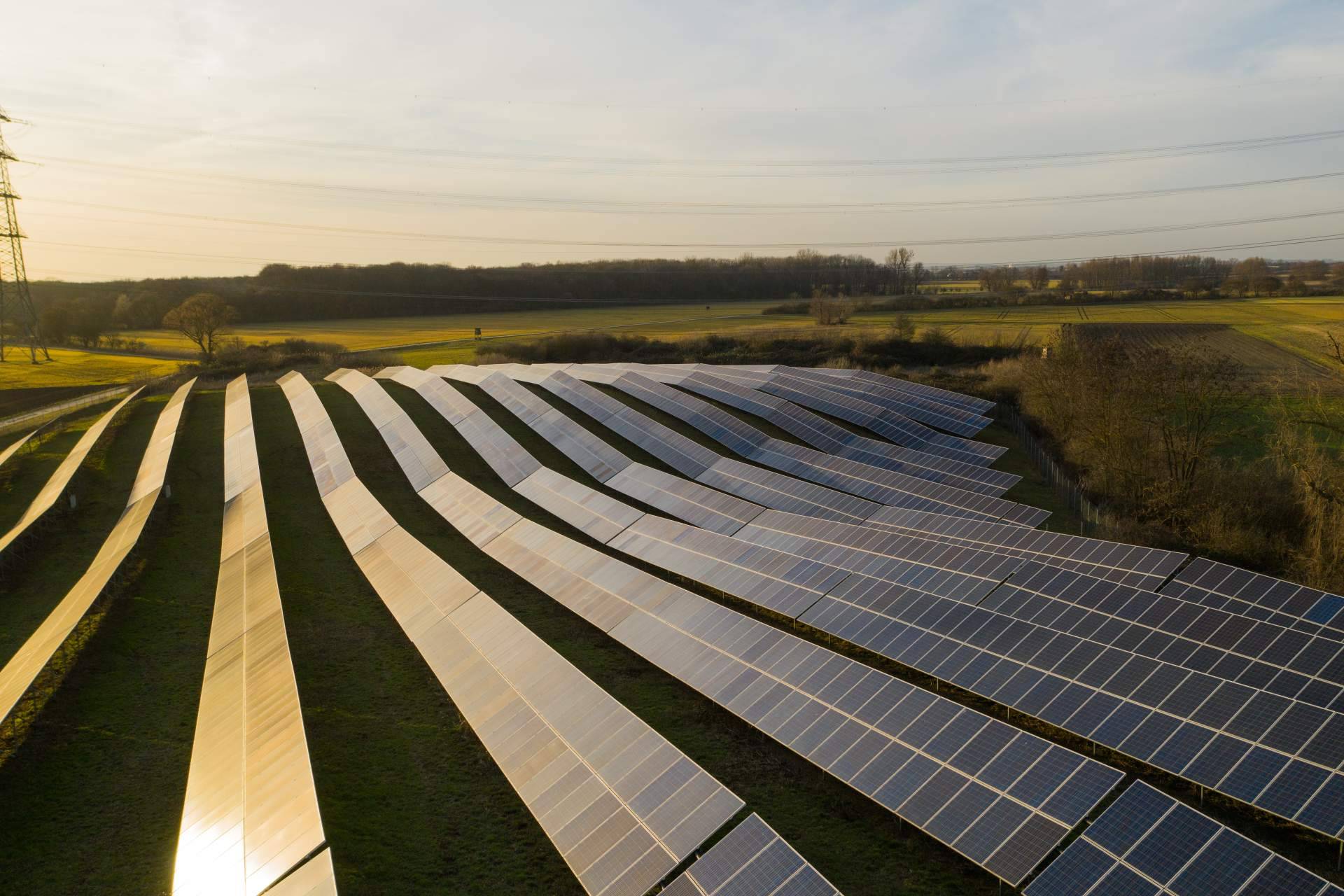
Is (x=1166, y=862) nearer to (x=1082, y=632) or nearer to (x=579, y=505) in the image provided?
(x=1082, y=632)

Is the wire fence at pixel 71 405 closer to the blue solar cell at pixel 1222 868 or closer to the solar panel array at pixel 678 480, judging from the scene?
the solar panel array at pixel 678 480

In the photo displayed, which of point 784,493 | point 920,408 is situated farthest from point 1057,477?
point 784,493

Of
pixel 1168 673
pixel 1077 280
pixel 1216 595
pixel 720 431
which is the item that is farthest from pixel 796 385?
pixel 1077 280

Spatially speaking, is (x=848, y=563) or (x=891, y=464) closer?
(x=848, y=563)

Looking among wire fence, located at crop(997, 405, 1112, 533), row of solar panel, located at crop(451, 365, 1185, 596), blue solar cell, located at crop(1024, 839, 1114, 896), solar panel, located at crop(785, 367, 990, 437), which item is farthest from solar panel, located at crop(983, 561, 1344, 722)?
solar panel, located at crop(785, 367, 990, 437)

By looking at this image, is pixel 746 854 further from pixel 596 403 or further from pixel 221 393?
pixel 221 393

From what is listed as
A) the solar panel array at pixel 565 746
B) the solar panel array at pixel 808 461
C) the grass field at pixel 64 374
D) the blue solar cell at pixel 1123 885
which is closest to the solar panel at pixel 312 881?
the solar panel array at pixel 565 746
